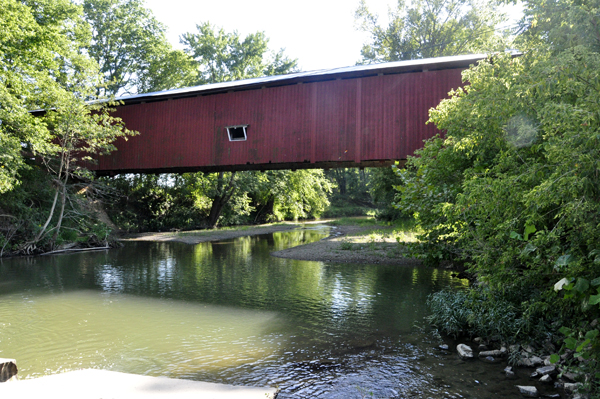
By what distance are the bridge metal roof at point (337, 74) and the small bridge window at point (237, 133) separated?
144 centimetres

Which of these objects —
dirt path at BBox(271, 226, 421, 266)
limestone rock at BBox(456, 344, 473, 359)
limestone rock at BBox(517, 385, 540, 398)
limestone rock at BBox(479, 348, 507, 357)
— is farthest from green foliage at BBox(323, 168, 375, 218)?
limestone rock at BBox(517, 385, 540, 398)

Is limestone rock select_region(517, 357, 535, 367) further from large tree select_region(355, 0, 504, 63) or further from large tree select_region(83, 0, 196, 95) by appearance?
large tree select_region(83, 0, 196, 95)

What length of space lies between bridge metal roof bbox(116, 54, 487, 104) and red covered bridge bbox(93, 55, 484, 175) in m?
0.03

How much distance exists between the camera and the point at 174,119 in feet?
54.1

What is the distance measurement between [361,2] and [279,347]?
1084 inches

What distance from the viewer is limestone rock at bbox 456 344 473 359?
201 inches

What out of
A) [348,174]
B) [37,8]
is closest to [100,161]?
[37,8]

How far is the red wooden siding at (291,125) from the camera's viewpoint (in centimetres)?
1331

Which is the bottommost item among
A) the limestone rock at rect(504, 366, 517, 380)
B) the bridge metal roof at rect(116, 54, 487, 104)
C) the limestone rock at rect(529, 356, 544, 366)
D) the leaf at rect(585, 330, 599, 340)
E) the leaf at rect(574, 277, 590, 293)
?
the limestone rock at rect(504, 366, 517, 380)

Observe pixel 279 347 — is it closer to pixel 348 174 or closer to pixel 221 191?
pixel 221 191

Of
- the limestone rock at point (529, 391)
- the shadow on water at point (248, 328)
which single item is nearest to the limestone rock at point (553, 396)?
the limestone rock at point (529, 391)

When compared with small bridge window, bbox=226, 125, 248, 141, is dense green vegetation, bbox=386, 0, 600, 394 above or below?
below

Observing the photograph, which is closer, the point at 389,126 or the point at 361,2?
the point at 389,126

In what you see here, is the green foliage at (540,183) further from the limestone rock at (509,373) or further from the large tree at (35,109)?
the large tree at (35,109)
